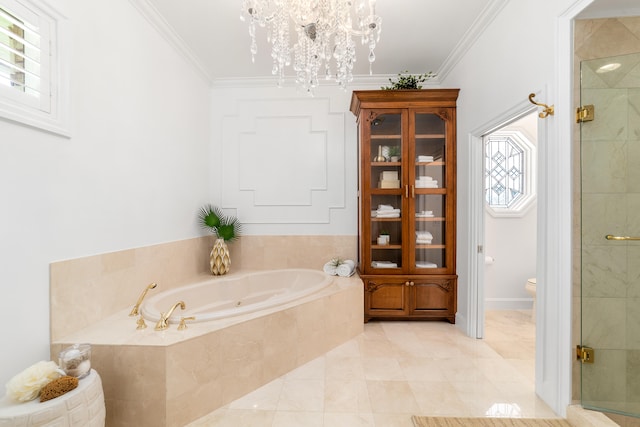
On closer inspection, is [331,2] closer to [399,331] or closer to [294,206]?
[294,206]

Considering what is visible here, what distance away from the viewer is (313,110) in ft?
10.8

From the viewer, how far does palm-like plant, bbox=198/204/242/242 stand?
2.99 meters

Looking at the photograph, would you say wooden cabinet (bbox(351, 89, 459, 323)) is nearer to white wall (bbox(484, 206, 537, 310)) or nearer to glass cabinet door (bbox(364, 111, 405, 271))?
glass cabinet door (bbox(364, 111, 405, 271))

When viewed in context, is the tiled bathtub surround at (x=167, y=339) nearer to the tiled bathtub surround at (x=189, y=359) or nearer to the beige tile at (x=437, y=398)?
the tiled bathtub surround at (x=189, y=359)

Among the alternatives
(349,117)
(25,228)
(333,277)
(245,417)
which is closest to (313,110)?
(349,117)

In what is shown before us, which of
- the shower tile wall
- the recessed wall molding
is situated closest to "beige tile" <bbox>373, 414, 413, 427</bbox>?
the shower tile wall

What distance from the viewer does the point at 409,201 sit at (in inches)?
113

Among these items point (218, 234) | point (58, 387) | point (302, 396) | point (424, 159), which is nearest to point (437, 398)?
point (302, 396)

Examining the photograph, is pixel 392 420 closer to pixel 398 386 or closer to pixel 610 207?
pixel 398 386

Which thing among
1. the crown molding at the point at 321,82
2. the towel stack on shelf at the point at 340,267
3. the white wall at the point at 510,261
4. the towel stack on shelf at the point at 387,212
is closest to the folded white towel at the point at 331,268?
the towel stack on shelf at the point at 340,267

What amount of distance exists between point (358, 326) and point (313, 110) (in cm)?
229

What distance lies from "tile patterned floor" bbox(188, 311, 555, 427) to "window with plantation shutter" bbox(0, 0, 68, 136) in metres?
1.72

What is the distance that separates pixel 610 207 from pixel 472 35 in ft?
5.71

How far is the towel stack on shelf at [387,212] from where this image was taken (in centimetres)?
290
